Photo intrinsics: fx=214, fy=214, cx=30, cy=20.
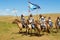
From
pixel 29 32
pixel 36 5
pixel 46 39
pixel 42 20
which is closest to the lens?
pixel 46 39

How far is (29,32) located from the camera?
82.8 feet

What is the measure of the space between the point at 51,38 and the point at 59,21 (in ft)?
12.7

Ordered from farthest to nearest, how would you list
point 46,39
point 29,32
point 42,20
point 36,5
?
point 36,5 < point 29,32 < point 42,20 < point 46,39

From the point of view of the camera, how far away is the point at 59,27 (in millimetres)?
26609

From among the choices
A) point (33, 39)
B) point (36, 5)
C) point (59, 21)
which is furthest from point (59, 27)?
point (33, 39)

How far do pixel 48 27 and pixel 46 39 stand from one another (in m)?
3.07

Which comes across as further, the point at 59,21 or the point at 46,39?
the point at 59,21

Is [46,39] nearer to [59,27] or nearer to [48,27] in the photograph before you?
[48,27]

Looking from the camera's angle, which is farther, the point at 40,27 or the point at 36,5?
the point at 36,5

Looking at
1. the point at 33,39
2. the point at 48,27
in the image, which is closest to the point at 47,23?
the point at 48,27

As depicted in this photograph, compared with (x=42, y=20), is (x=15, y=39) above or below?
below

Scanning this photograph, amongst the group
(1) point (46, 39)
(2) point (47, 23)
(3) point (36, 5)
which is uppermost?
(3) point (36, 5)

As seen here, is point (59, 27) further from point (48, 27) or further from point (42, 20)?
point (42, 20)

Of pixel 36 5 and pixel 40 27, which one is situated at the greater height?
pixel 36 5
